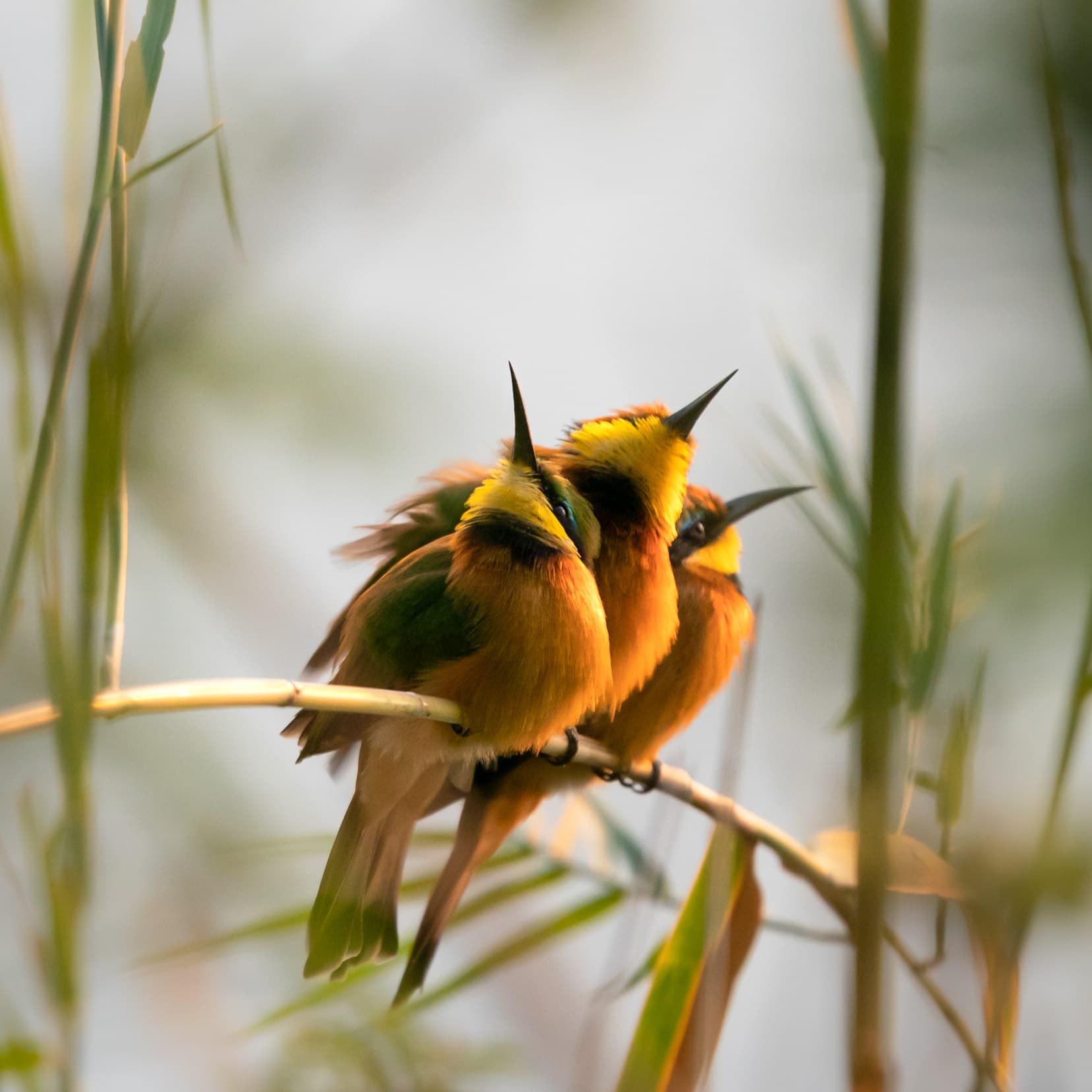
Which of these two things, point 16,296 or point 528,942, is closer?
point 16,296

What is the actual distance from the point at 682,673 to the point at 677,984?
Result: 1.90 feet

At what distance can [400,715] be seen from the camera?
552mm

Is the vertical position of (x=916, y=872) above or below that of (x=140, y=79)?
→ below

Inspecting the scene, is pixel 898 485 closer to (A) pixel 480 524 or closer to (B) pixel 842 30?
(B) pixel 842 30

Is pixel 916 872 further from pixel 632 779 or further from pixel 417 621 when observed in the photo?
pixel 632 779

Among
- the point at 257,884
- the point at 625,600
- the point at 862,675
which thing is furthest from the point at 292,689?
the point at 625,600

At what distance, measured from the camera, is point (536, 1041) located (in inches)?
21.2

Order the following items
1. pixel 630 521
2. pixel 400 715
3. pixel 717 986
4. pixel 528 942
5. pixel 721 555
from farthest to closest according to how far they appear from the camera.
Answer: pixel 721 555 < pixel 630 521 < pixel 528 942 < pixel 717 986 < pixel 400 715

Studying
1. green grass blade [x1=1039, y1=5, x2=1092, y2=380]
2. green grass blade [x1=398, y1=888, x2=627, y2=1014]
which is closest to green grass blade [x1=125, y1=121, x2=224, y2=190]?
green grass blade [x1=1039, y1=5, x2=1092, y2=380]

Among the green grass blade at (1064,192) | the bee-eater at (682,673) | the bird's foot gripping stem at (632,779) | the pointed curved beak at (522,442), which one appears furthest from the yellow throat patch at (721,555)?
the green grass blade at (1064,192)

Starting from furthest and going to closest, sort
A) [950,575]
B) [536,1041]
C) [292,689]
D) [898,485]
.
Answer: [950,575] → [536,1041] → [292,689] → [898,485]

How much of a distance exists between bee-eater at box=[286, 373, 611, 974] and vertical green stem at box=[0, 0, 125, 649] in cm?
36

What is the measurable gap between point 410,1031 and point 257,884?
0.65ft

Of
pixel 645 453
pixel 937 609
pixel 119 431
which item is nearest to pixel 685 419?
pixel 645 453
